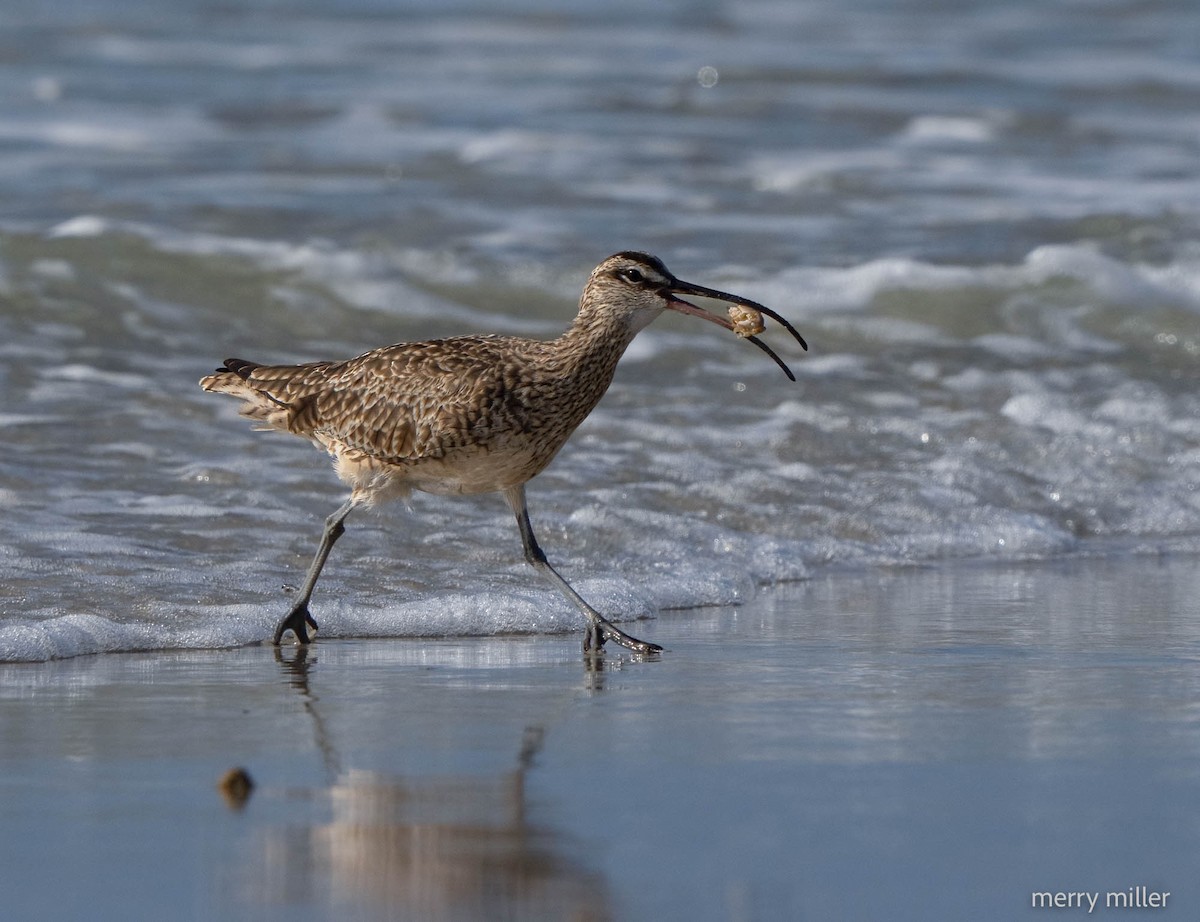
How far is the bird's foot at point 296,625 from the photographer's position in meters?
6.29

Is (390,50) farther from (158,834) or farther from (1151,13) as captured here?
(158,834)

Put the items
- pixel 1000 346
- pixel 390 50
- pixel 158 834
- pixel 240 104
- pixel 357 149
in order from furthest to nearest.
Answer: pixel 390 50
pixel 240 104
pixel 357 149
pixel 1000 346
pixel 158 834

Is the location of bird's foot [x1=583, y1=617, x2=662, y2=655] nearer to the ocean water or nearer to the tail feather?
the ocean water

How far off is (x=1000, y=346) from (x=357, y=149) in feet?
24.3

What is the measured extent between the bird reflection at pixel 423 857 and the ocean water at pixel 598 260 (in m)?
1.93

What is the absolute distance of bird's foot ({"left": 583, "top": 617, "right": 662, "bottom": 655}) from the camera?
627 centimetres

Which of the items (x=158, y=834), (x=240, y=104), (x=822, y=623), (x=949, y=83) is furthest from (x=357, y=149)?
(x=158, y=834)

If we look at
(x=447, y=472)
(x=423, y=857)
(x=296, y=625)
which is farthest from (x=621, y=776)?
(x=447, y=472)

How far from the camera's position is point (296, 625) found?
6.34 m

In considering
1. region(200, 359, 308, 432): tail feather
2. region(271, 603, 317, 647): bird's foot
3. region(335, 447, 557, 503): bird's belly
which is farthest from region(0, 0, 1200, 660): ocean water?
region(200, 359, 308, 432): tail feather

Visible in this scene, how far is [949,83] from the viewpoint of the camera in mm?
20828

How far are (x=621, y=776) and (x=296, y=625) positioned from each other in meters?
1.99

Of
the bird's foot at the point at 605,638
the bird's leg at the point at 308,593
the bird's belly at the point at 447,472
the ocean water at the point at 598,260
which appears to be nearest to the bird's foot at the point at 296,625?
the bird's leg at the point at 308,593

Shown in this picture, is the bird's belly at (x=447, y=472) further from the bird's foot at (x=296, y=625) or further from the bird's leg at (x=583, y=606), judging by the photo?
the bird's foot at (x=296, y=625)
